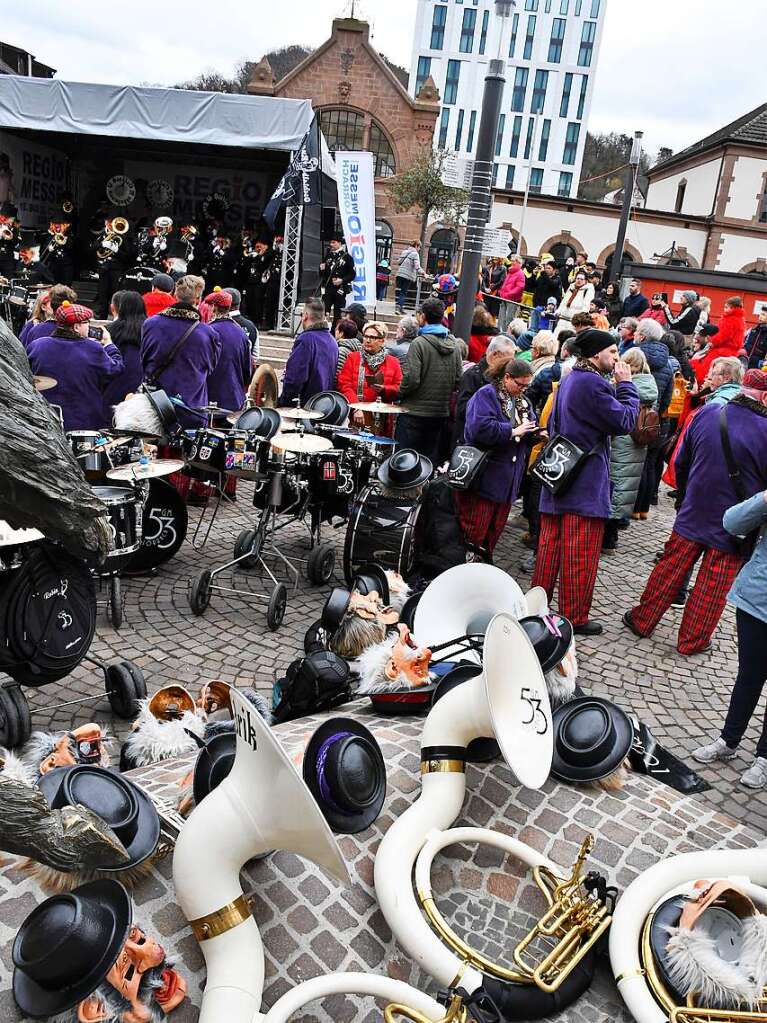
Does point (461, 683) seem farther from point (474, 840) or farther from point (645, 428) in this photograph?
point (645, 428)

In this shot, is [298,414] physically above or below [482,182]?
below

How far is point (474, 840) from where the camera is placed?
2963 millimetres

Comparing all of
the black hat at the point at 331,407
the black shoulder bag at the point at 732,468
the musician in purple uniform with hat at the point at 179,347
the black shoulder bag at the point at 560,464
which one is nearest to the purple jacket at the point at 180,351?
the musician in purple uniform with hat at the point at 179,347

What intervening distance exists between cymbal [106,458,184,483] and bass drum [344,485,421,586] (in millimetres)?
1463

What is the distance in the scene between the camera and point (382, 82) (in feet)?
106

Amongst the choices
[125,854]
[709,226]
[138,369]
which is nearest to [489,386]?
[138,369]

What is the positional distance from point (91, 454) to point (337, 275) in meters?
11.8

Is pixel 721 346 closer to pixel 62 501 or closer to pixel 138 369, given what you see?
pixel 138 369

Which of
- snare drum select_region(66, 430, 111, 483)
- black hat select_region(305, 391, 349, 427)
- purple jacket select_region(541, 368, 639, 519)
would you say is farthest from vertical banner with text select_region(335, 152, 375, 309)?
snare drum select_region(66, 430, 111, 483)

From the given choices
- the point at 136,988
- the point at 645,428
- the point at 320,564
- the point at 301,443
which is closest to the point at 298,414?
the point at 301,443

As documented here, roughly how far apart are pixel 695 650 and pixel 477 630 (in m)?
2.44

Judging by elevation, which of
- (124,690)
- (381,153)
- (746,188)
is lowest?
(124,690)

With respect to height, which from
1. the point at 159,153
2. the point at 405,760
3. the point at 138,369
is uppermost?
the point at 159,153

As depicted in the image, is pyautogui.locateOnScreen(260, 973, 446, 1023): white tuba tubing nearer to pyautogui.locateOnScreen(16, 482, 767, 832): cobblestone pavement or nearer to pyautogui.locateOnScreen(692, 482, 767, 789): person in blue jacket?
pyautogui.locateOnScreen(16, 482, 767, 832): cobblestone pavement
